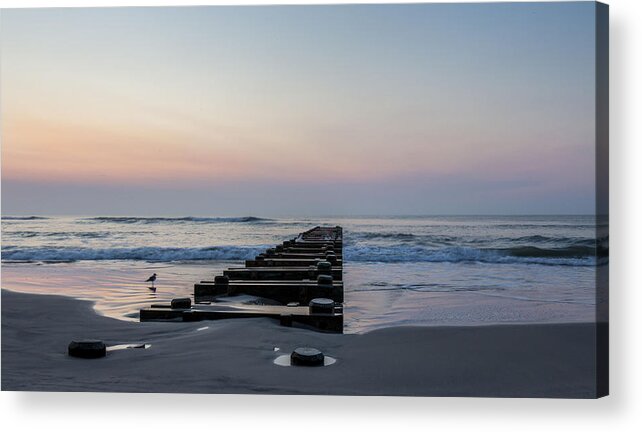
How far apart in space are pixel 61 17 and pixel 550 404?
4.06m

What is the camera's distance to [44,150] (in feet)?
15.5

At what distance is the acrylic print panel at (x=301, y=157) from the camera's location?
3.58 metres

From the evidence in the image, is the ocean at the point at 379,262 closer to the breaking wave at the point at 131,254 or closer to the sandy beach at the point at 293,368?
the breaking wave at the point at 131,254

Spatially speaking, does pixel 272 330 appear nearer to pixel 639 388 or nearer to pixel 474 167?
pixel 639 388

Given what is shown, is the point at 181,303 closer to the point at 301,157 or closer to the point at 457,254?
the point at 301,157

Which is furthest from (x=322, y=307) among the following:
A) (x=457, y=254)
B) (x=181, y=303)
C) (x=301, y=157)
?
(x=457, y=254)

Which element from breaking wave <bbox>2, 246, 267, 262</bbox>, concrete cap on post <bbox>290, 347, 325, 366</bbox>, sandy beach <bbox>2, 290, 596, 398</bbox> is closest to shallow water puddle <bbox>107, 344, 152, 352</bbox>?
sandy beach <bbox>2, 290, 596, 398</bbox>

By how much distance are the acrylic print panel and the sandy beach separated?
0.01m

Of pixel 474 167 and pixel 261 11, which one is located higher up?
pixel 261 11

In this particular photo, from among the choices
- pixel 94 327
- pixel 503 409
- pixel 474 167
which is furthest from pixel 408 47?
pixel 94 327

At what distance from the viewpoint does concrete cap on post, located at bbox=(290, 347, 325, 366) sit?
3.42m

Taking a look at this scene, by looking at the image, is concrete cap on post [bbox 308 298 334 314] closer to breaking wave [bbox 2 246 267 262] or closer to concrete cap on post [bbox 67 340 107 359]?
concrete cap on post [bbox 67 340 107 359]

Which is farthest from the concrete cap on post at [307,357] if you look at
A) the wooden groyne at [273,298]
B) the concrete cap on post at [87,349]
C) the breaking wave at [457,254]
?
the breaking wave at [457,254]

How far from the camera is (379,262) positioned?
520 inches
